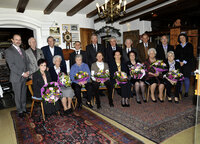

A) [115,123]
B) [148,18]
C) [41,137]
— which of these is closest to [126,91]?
[115,123]

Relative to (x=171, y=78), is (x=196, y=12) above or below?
above

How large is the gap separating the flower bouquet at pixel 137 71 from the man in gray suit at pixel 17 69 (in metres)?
2.47

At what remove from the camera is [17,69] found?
3420 millimetres

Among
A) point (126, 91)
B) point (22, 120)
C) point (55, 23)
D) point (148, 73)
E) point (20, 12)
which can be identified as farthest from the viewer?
point (55, 23)

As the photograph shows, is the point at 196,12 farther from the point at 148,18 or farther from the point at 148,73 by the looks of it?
the point at 148,73

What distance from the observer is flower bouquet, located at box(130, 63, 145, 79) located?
3.82 meters

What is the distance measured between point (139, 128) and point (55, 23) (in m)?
5.88

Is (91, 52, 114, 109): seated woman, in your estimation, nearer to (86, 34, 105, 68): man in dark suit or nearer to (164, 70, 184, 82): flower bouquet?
(86, 34, 105, 68): man in dark suit

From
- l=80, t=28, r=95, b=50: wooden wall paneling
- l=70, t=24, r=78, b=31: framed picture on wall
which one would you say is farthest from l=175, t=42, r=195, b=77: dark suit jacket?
l=70, t=24, r=78, b=31: framed picture on wall

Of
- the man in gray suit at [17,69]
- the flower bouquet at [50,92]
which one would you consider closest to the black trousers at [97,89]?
the flower bouquet at [50,92]

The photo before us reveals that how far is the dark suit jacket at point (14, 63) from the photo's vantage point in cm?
338

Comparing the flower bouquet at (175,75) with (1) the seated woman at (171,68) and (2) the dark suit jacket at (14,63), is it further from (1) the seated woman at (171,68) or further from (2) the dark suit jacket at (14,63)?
(2) the dark suit jacket at (14,63)

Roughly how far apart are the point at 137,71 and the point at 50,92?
6.74 feet

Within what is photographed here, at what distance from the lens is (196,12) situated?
6.97 metres
